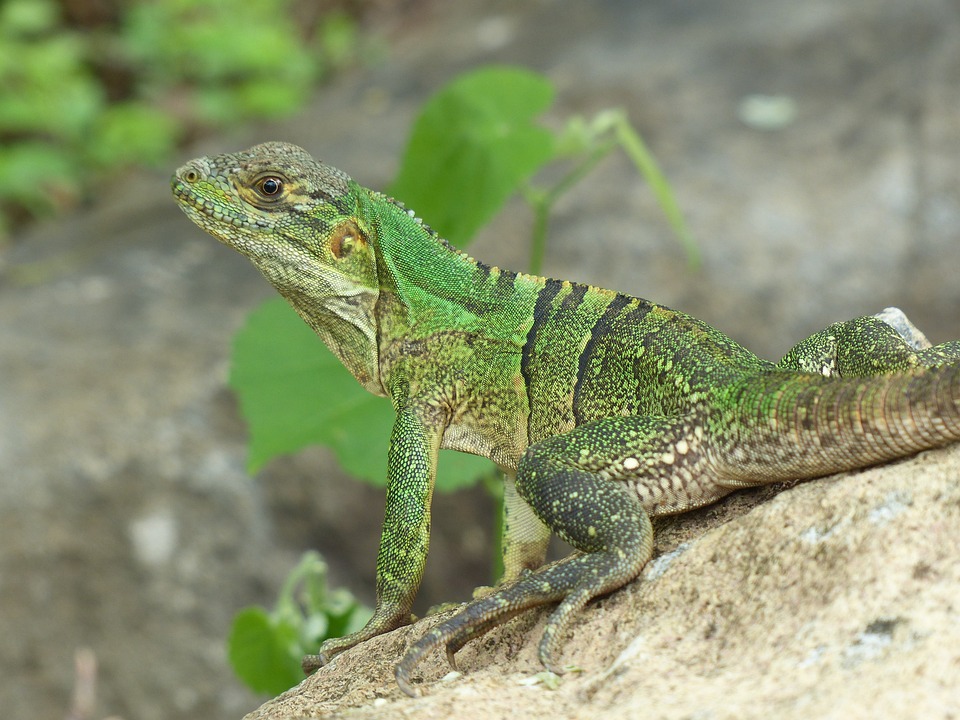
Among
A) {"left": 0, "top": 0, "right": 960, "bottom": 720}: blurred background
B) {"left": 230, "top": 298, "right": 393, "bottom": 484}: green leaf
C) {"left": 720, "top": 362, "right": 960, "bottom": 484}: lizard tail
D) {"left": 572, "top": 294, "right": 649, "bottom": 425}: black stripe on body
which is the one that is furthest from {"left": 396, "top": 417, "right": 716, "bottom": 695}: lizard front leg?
{"left": 0, "top": 0, "right": 960, "bottom": 720}: blurred background

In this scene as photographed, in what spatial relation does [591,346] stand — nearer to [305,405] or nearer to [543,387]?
[543,387]

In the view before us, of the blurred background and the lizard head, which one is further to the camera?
the blurred background

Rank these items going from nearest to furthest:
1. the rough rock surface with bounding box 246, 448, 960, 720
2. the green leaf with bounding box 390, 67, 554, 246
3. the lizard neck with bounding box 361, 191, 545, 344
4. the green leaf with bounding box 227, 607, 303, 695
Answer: the rough rock surface with bounding box 246, 448, 960, 720 → the lizard neck with bounding box 361, 191, 545, 344 → the green leaf with bounding box 227, 607, 303, 695 → the green leaf with bounding box 390, 67, 554, 246

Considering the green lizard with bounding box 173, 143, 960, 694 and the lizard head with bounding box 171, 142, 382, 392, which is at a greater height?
the lizard head with bounding box 171, 142, 382, 392

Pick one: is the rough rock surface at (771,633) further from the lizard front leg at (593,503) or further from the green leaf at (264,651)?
the green leaf at (264,651)

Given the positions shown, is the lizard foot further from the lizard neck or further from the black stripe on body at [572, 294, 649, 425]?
the lizard neck

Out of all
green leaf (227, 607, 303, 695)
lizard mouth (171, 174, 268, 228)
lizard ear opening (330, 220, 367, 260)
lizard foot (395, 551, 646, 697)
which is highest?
lizard mouth (171, 174, 268, 228)
